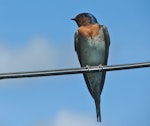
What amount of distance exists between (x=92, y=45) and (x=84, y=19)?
0.71 metres

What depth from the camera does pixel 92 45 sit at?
1248 cm

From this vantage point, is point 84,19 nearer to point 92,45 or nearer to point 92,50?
point 92,45

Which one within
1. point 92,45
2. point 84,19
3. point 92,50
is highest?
point 84,19

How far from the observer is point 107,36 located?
1275cm

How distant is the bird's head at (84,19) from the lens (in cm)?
1264

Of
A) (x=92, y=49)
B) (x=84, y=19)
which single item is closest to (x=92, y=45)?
(x=92, y=49)

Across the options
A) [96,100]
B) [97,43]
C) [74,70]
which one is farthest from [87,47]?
[74,70]

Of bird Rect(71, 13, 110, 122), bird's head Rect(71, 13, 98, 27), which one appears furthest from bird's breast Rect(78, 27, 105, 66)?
bird's head Rect(71, 13, 98, 27)

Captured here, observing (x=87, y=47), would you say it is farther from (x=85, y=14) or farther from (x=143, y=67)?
(x=143, y=67)

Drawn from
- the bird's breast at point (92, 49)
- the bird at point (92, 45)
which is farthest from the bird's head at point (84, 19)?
the bird's breast at point (92, 49)

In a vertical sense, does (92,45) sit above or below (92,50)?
above

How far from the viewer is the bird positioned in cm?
1231

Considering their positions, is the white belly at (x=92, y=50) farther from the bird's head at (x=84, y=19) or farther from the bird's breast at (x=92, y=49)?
the bird's head at (x=84, y=19)

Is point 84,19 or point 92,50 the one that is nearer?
point 92,50
